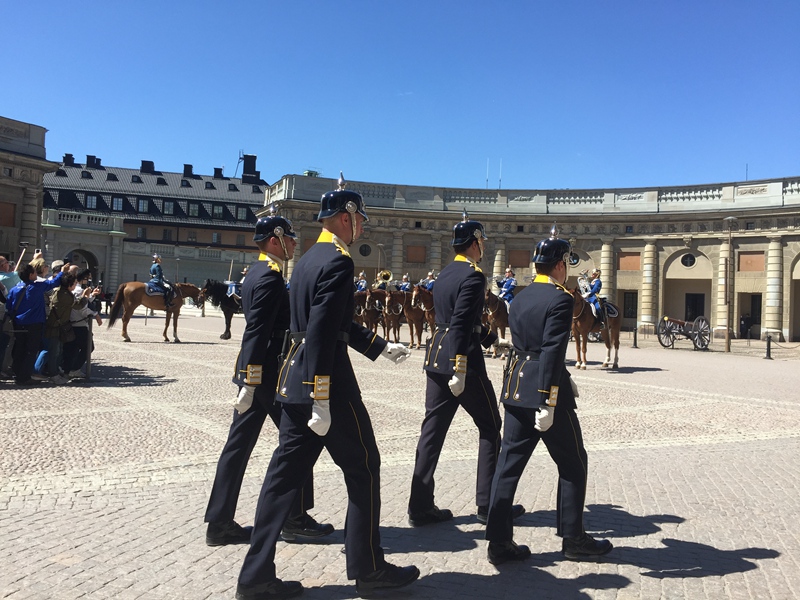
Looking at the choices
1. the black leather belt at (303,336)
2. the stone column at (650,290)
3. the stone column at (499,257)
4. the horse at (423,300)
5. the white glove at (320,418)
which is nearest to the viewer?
the white glove at (320,418)

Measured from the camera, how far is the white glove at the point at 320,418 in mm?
3449

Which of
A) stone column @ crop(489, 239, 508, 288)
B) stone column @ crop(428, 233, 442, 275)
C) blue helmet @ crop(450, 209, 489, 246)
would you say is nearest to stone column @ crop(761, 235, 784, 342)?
stone column @ crop(489, 239, 508, 288)

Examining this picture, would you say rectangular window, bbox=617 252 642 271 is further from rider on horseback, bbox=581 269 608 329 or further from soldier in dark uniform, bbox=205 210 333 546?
soldier in dark uniform, bbox=205 210 333 546

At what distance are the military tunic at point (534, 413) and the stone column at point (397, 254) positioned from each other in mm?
39691

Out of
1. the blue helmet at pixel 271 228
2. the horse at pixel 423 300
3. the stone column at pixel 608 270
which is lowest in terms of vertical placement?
the horse at pixel 423 300

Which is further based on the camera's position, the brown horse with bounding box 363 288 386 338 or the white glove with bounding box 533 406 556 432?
the brown horse with bounding box 363 288 386 338

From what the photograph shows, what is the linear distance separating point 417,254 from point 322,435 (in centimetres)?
4128

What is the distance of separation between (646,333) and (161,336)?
91.3ft

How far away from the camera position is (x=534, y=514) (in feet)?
16.7

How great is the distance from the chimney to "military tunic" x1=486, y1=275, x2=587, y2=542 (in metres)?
74.8

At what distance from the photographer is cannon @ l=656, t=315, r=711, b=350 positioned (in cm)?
2780

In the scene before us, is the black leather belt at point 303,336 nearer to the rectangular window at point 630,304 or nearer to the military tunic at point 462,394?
the military tunic at point 462,394

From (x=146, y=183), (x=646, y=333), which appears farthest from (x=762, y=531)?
(x=146, y=183)

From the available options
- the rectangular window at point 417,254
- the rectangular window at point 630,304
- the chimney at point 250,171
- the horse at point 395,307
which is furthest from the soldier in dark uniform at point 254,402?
the chimney at point 250,171
